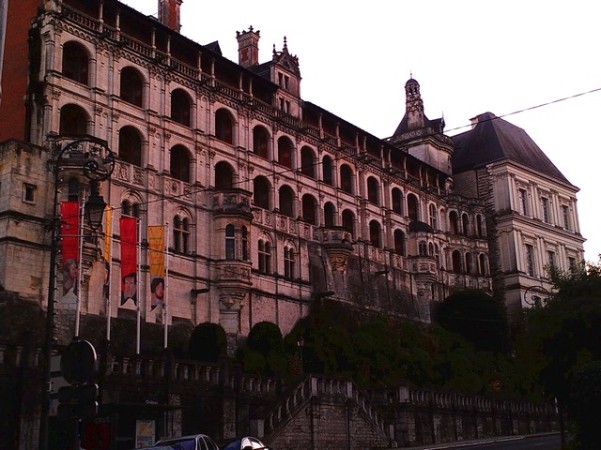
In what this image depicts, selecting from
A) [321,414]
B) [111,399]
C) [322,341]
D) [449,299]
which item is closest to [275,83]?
[322,341]

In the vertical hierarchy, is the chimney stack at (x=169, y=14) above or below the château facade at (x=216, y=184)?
above

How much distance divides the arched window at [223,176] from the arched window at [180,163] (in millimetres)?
2499

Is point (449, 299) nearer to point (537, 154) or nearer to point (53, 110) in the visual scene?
point (537, 154)

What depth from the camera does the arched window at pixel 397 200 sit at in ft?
221

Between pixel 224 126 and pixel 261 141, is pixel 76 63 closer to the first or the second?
pixel 224 126

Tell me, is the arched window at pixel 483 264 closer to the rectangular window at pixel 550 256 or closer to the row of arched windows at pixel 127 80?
the rectangular window at pixel 550 256

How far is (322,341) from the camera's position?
47.2 metres

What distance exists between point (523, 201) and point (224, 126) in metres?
38.1

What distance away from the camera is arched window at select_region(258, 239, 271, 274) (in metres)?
51.3

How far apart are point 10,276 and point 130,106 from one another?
40.1ft

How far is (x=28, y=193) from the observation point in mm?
39000

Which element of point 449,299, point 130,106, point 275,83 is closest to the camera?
point 130,106

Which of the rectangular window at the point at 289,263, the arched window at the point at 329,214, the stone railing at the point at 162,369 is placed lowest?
the stone railing at the point at 162,369

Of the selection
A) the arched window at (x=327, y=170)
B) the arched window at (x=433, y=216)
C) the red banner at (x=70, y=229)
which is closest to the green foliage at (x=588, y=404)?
the red banner at (x=70, y=229)
